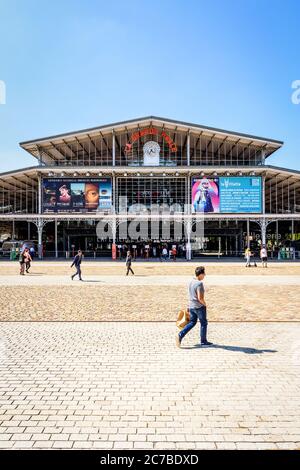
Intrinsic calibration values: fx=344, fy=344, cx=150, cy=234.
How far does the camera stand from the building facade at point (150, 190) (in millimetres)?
34594

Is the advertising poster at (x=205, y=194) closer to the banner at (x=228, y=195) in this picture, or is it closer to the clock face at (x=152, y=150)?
the banner at (x=228, y=195)

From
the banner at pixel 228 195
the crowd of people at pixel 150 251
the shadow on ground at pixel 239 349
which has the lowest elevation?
the shadow on ground at pixel 239 349

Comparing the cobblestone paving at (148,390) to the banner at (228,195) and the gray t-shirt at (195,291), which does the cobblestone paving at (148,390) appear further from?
the banner at (228,195)

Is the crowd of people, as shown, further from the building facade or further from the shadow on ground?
the shadow on ground

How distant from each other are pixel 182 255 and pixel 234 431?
35113 millimetres

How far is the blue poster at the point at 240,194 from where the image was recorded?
112 feet

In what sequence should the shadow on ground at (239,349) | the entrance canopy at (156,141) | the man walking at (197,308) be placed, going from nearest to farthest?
1. the shadow on ground at (239,349)
2. the man walking at (197,308)
3. the entrance canopy at (156,141)

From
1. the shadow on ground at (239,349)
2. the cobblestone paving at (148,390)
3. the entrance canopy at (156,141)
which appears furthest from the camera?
the entrance canopy at (156,141)

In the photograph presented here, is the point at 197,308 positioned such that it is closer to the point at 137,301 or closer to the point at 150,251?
the point at 137,301

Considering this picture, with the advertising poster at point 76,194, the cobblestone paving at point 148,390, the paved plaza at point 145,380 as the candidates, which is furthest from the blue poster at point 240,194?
the cobblestone paving at point 148,390

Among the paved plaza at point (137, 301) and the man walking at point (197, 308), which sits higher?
the man walking at point (197, 308)

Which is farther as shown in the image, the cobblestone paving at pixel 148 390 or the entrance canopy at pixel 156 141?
the entrance canopy at pixel 156 141

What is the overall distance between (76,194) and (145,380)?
102ft

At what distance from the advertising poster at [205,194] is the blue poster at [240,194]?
1.93 ft
